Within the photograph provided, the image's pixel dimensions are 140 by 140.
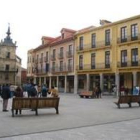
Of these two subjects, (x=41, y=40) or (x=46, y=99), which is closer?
(x=46, y=99)

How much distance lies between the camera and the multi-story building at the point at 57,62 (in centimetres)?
4434

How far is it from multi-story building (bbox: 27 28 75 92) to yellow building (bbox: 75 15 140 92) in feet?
7.59

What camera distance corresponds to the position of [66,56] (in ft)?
147

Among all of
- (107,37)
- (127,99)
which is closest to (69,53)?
(107,37)

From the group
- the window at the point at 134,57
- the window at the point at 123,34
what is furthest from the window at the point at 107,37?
the window at the point at 134,57

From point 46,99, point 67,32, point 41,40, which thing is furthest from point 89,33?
point 46,99

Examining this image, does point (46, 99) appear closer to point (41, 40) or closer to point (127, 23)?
point (127, 23)

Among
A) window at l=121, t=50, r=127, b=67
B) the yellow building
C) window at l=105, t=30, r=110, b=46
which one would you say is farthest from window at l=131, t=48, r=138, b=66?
window at l=105, t=30, r=110, b=46

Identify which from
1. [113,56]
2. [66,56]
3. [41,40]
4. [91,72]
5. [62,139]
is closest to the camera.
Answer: [62,139]

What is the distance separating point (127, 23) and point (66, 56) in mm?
13651

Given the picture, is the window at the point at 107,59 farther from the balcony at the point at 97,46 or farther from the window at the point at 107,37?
the window at the point at 107,37

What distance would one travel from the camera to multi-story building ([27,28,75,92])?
44344mm

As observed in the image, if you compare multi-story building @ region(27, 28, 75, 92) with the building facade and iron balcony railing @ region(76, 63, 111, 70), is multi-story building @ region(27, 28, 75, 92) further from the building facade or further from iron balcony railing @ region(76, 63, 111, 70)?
iron balcony railing @ region(76, 63, 111, 70)

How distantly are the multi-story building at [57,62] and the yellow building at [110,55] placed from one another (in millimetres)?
2314
